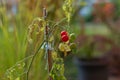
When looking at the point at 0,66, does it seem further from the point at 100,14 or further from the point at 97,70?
the point at 100,14

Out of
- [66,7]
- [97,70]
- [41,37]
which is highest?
[66,7]

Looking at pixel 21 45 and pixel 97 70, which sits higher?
pixel 21 45

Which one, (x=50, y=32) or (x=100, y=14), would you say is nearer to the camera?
(x=50, y=32)

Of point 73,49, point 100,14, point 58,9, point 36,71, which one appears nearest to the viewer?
point 73,49

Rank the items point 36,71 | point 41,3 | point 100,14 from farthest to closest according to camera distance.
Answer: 1. point 100,14
2. point 41,3
3. point 36,71

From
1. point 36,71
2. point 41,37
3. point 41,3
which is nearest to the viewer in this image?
point 41,37

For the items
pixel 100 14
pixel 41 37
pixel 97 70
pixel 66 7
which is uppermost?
pixel 66 7

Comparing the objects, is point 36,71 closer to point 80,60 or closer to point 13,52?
point 13,52

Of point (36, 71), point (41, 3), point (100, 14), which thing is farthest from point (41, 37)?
point (100, 14)

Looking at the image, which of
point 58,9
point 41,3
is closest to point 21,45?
point 41,3
